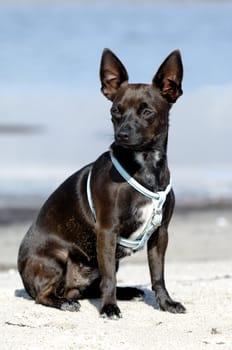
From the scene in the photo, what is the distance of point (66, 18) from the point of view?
37062 mm

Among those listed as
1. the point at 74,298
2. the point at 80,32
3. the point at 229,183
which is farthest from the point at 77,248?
the point at 80,32

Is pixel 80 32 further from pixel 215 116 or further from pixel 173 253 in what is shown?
pixel 173 253

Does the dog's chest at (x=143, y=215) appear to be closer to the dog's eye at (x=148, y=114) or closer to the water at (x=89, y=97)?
the dog's eye at (x=148, y=114)

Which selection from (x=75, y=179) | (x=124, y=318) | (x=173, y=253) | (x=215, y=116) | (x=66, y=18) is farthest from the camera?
(x=66, y=18)

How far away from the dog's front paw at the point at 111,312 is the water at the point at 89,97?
338 inches

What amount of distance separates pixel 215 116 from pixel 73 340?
47.7 ft

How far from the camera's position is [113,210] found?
23.7 feet

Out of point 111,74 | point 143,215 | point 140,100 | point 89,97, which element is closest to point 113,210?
point 143,215

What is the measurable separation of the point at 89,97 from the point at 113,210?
51.3 ft

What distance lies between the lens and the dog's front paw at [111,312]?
7215 millimetres

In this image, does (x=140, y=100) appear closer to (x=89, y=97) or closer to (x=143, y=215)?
(x=143, y=215)

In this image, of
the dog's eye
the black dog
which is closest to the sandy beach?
the black dog

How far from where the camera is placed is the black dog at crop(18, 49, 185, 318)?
284 inches

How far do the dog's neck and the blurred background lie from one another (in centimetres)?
712
